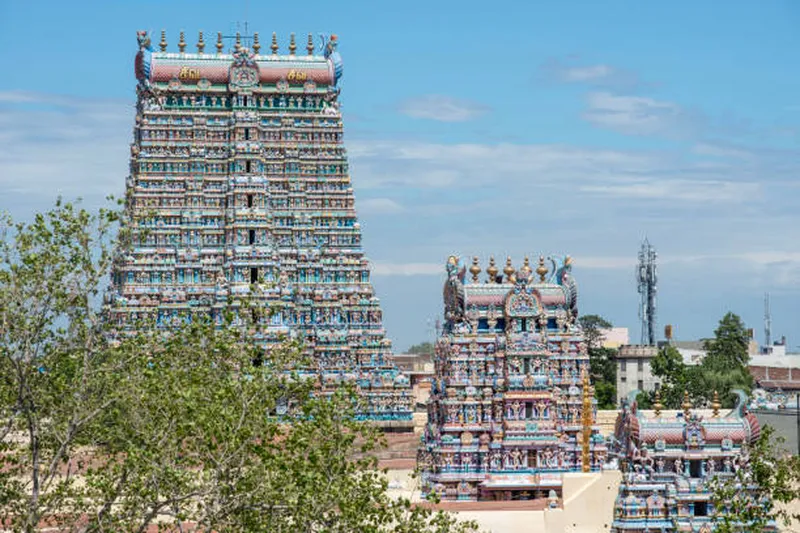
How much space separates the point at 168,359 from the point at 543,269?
3090cm

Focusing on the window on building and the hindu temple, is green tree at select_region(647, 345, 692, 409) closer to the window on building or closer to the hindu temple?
the hindu temple

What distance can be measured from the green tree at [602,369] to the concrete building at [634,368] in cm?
78

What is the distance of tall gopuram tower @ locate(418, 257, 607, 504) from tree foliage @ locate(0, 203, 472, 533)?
28.2m

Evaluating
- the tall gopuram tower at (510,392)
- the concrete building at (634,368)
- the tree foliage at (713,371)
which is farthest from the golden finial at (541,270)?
the concrete building at (634,368)

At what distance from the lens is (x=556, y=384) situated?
229 ft

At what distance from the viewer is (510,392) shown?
224ft

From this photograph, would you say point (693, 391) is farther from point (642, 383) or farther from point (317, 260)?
point (317, 260)

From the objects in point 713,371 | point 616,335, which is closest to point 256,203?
point 713,371

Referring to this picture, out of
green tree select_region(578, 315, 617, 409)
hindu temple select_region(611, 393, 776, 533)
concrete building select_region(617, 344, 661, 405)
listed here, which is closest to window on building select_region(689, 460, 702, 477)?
hindu temple select_region(611, 393, 776, 533)

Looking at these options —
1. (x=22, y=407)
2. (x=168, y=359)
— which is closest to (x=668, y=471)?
(x=168, y=359)

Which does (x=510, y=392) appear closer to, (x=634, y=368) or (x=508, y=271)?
(x=508, y=271)

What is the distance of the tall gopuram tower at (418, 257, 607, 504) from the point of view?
222ft

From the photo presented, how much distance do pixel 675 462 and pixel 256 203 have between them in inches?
1167

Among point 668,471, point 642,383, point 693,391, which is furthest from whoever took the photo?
point 642,383
